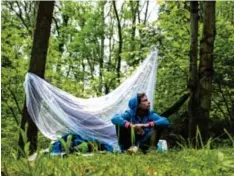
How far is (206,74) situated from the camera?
6305 millimetres

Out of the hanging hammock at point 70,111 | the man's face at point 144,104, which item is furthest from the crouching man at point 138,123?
the hanging hammock at point 70,111

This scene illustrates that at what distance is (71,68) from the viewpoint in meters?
24.1

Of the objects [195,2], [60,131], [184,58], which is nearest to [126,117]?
[60,131]

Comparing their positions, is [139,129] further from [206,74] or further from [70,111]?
[70,111]

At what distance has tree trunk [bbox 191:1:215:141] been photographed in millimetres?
6293

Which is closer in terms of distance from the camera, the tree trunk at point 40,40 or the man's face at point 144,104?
the man's face at point 144,104

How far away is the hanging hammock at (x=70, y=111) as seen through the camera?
6.70 metres

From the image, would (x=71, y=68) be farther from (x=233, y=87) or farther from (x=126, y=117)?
(x=126, y=117)

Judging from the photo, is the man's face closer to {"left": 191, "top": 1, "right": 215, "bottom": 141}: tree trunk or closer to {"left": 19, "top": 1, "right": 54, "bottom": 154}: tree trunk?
{"left": 191, "top": 1, "right": 215, "bottom": 141}: tree trunk

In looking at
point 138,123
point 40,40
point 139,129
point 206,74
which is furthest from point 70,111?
point 206,74

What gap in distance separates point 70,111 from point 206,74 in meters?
1.92

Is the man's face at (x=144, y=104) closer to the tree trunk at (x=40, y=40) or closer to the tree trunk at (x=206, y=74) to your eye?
the tree trunk at (x=206, y=74)

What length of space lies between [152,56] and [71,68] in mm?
16683

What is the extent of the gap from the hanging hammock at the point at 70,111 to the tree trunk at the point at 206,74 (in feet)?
3.58
